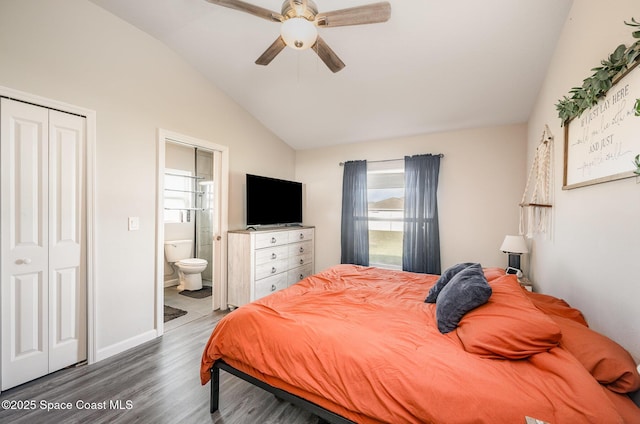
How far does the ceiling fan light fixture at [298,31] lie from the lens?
1.55 metres

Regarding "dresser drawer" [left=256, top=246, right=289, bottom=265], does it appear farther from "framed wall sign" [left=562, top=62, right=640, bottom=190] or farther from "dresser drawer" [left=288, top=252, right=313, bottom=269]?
"framed wall sign" [left=562, top=62, right=640, bottom=190]

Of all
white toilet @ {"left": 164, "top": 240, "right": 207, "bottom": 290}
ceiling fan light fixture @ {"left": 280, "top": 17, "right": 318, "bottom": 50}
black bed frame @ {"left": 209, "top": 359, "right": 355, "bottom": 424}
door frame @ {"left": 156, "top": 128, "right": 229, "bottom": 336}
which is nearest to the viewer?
black bed frame @ {"left": 209, "top": 359, "right": 355, "bottom": 424}

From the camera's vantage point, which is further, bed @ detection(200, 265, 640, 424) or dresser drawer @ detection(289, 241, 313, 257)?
dresser drawer @ detection(289, 241, 313, 257)

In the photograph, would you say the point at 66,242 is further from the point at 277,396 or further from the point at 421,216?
the point at 421,216

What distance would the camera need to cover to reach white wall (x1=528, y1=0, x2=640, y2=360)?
1.06 metres

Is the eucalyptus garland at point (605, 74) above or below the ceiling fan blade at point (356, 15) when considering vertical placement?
below

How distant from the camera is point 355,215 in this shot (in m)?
4.12

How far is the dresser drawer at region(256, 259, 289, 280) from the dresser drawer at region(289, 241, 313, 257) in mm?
216

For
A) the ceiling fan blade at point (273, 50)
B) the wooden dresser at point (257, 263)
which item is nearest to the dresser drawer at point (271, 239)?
the wooden dresser at point (257, 263)

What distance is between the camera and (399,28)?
2.17 metres

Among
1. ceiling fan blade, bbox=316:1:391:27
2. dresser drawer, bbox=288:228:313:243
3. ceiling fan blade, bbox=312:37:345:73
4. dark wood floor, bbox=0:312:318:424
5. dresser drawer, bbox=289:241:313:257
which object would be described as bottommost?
dark wood floor, bbox=0:312:318:424

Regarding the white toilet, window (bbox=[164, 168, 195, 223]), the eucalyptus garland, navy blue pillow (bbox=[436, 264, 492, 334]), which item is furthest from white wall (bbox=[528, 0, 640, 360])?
window (bbox=[164, 168, 195, 223])

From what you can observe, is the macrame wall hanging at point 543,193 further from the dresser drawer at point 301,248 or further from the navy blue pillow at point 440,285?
the dresser drawer at point 301,248

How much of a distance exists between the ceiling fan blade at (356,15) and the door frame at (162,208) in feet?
6.57
